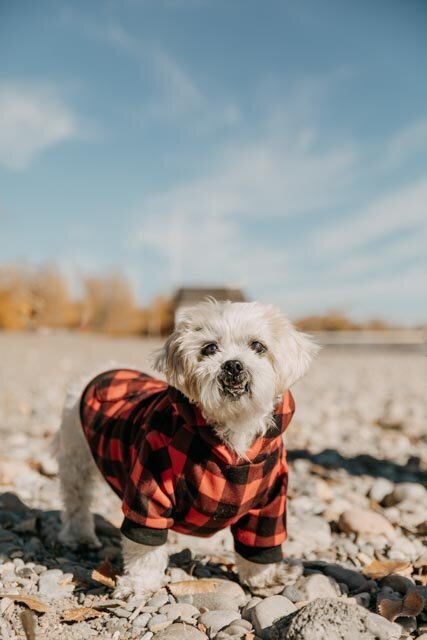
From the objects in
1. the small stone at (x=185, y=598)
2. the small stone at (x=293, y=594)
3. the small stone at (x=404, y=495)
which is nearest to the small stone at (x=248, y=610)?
the small stone at (x=293, y=594)

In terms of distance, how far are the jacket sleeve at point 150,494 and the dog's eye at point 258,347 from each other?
0.69m

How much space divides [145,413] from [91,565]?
1.08 m


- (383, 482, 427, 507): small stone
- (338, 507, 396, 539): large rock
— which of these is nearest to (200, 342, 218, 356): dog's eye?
(338, 507, 396, 539): large rock

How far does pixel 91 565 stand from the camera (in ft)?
12.6

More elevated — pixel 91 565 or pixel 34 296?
pixel 34 296

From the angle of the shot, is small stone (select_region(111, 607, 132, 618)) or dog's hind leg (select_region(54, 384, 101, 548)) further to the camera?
dog's hind leg (select_region(54, 384, 101, 548))

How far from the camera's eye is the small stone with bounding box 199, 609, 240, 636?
2.91 meters

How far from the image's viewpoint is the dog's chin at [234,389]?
3100mm

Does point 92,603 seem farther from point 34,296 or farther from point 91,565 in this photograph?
point 34,296

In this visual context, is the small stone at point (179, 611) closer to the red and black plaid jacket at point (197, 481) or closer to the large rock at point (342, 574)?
the red and black plaid jacket at point (197, 481)

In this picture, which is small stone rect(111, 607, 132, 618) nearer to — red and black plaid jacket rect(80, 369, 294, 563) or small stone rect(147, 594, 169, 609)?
small stone rect(147, 594, 169, 609)

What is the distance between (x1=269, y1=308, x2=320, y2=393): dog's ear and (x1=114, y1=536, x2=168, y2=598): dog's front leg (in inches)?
45.6

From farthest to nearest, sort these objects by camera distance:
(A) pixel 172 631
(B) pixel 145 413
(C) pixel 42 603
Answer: (B) pixel 145 413 → (C) pixel 42 603 → (A) pixel 172 631

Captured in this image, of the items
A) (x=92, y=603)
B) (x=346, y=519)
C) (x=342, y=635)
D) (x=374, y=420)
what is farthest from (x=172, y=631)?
(x=374, y=420)
